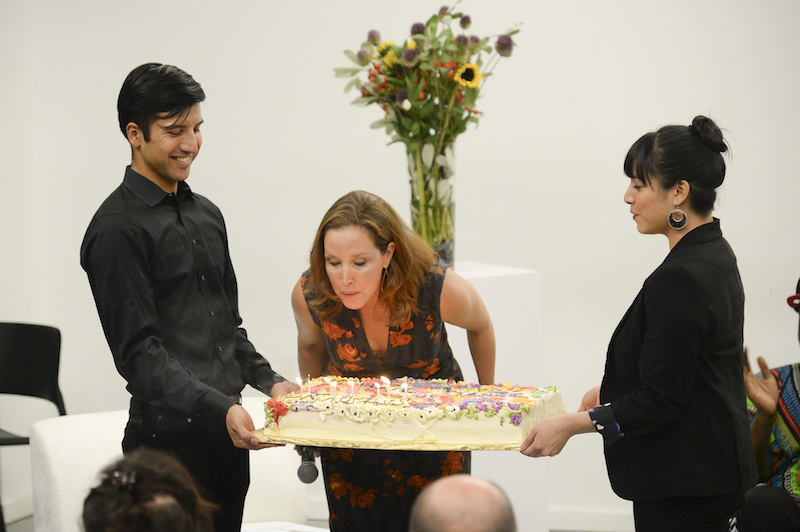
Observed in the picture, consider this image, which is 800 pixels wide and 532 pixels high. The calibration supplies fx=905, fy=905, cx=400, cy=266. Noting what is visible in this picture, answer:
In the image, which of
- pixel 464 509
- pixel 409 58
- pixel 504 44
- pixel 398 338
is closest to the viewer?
pixel 464 509

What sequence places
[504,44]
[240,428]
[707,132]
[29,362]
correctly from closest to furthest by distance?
1. [707,132]
2. [240,428]
3. [504,44]
4. [29,362]

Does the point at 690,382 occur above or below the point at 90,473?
above

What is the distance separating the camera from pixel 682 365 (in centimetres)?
203

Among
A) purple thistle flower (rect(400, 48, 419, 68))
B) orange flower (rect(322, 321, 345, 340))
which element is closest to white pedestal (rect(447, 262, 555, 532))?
purple thistle flower (rect(400, 48, 419, 68))

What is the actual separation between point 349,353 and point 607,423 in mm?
859

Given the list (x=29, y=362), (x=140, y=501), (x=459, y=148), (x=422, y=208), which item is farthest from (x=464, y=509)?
(x=459, y=148)

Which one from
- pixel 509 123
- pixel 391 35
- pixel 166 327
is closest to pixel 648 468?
pixel 166 327

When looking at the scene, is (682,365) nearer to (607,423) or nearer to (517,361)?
(607,423)

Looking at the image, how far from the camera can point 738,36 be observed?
433cm

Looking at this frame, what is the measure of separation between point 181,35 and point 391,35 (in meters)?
1.20

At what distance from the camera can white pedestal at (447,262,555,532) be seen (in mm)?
3596

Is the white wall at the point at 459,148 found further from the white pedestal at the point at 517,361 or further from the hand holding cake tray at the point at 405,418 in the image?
the hand holding cake tray at the point at 405,418

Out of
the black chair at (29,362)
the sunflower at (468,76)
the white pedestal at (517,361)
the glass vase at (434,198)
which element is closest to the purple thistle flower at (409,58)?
the sunflower at (468,76)

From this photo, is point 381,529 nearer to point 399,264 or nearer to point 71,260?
point 399,264
